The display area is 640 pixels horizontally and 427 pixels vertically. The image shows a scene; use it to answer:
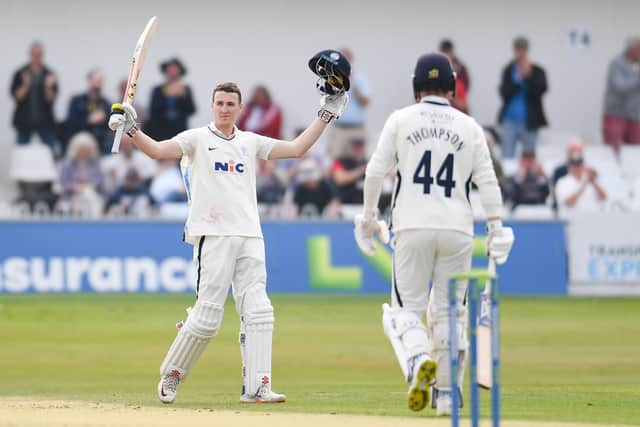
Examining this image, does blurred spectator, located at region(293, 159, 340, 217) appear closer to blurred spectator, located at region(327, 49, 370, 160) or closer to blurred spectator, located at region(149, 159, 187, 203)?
blurred spectator, located at region(149, 159, 187, 203)

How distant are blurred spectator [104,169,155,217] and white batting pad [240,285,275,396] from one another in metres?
11.4

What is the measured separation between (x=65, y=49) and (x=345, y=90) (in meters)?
16.2

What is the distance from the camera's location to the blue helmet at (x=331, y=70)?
9.46 meters

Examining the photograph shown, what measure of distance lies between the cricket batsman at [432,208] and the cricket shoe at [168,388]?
174 cm

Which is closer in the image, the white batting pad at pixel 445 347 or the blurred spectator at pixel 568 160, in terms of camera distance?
the white batting pad at pixel 445 347

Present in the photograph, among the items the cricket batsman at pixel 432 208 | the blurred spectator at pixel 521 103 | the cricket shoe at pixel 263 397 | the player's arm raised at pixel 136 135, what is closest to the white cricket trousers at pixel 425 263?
the cricket batsman at pixel 432 208

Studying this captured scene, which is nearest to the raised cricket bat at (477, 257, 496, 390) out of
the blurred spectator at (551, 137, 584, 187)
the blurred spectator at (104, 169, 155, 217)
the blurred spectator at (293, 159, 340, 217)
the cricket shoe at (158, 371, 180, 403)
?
the cricket shoe at (158, 371, 180, 403)

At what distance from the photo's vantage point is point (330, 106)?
981cm

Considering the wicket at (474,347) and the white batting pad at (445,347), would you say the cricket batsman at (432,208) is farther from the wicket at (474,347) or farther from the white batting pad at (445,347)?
the wicket at (474,347)

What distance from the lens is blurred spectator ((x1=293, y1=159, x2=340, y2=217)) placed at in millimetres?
20938

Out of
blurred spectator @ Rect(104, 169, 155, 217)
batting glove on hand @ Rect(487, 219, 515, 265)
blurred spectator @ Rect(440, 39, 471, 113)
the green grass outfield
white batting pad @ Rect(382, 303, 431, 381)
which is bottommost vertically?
the green grass outfield

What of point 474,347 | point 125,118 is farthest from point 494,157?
point 474,347

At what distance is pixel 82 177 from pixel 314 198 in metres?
3.44

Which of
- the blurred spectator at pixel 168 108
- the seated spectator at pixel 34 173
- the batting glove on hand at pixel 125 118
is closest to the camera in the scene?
the batting glove on hand at pixel 125 118
